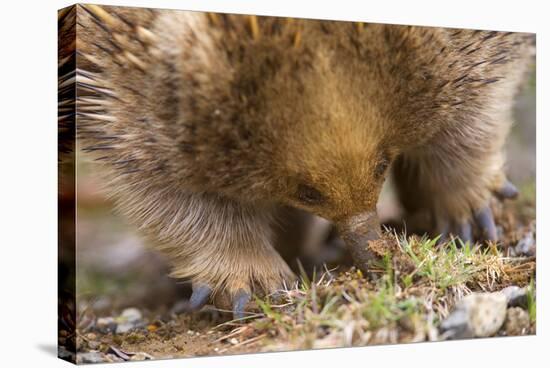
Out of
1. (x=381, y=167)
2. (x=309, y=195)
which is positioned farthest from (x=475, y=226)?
(x=309, y=195)

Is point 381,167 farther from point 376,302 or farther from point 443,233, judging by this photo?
point 443,233

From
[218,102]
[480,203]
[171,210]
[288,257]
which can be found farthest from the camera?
[288,257]

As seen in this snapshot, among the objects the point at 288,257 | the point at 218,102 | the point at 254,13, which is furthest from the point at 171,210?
the point at 288,257

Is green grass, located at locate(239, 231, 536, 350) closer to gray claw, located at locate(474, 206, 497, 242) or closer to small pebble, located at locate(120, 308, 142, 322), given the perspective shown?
gray claw, located at locate(474, 206, 497, 242)

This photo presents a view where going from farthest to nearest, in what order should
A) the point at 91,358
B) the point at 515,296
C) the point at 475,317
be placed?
the point at 515,296 → the point at 475,317 → the point at 91,358

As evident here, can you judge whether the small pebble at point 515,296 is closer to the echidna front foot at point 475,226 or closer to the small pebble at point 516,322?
the small pebble at point 516,322

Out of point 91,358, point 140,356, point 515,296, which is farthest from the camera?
point 515,296

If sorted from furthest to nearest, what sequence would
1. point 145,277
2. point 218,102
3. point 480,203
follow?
point 145,277 < point 480,203 < point 218,102

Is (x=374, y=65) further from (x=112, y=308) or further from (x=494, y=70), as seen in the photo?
(x=112, y=308)
